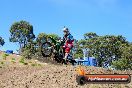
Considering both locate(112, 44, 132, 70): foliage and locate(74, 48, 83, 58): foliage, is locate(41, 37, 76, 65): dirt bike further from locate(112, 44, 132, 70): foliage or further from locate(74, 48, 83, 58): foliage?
locate(74, 48, 83, 58): foliage

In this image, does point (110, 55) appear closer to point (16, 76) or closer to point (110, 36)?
point (110, 36)

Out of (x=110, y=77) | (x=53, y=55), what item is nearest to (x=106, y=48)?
(x=53, y=55)

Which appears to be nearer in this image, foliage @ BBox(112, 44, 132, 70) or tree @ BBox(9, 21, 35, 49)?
foliage @ BBox(112, 44, 132, 70)

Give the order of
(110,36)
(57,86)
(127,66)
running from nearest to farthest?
1. (57,86)
2. (127,66)
3. (110,36)

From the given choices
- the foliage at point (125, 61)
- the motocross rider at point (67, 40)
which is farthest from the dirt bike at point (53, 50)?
the foliage at point (125, 61)

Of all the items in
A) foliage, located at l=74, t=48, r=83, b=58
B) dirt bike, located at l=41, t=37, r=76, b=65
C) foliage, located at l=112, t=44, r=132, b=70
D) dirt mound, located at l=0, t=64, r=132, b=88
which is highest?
foliage, located at l=74, t=48, r=83, b=58

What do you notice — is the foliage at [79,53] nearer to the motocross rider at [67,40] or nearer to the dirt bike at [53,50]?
the dirt bike at [53,50]

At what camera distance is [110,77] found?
4035 mm

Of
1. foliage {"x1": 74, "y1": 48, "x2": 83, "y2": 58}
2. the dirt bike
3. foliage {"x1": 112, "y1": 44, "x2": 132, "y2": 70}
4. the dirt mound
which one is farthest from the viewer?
foliage {"x1": 74, "y1": 48, "x2": 83, "y2": 58}

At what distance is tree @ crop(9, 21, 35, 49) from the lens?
9306cm

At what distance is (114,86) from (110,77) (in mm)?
11261

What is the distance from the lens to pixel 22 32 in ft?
310

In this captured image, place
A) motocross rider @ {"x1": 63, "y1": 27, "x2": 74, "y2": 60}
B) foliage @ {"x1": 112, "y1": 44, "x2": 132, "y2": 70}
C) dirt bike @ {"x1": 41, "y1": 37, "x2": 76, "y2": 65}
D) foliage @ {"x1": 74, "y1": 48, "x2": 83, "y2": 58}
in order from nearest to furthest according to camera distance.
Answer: motocross rider @ {"x1": 63, "y1": 27, "x2": 74, "y2": 60}
dirt bike @ {"x1": 41, "y1": 37, "x2": 76, "y2": 65}
foliage @ {"x1": 112, "y1": 44, "x2": 132, "y2": 70}
foliage @ {"x1": 74, "y1": 48, "x2": 83, "y2": 58}

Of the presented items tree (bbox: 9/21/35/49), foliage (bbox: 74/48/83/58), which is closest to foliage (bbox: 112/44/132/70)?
foliage (bbox: 74/48/83/58)
